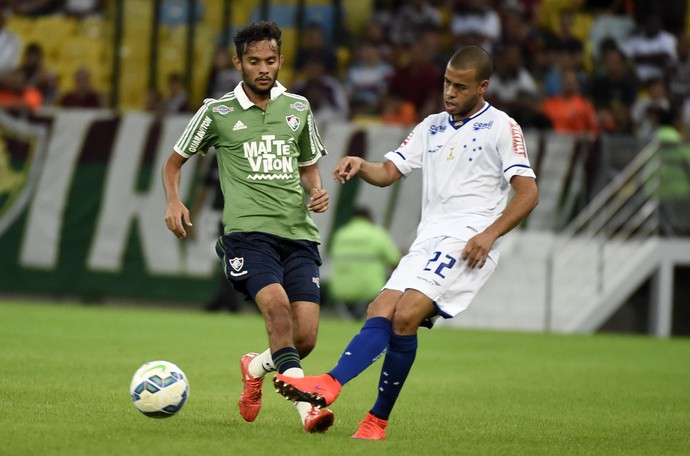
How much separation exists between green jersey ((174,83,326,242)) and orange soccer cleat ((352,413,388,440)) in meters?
1.26

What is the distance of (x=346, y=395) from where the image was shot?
9867 mm

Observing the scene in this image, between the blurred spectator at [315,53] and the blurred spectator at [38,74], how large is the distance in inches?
166

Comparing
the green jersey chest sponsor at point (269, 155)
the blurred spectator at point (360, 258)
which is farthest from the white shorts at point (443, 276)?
the blurred spectator at point (360, 258)

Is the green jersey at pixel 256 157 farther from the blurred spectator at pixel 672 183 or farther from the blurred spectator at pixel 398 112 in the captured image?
the blurred spectator at pixel 398 112

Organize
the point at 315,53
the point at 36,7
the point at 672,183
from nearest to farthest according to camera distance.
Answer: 1. the point at 672,183
2. the point at 315,53
3. the point at 36,7

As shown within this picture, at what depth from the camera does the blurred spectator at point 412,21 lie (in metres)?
22.0

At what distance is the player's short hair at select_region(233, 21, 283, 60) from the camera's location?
7625 mm

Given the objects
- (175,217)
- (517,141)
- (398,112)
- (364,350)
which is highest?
(398,112)

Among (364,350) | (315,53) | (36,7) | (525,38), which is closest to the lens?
(364,350)

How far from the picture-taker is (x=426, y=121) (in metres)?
7.65

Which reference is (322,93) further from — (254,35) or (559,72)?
(254,35)

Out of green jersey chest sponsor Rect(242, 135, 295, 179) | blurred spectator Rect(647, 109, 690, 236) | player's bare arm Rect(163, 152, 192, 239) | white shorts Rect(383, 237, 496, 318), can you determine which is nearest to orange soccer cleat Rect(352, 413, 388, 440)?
white shorts Rect(383, 237, 496, 318)

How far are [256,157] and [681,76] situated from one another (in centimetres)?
1421

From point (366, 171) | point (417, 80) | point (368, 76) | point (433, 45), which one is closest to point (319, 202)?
point (366, 171)
